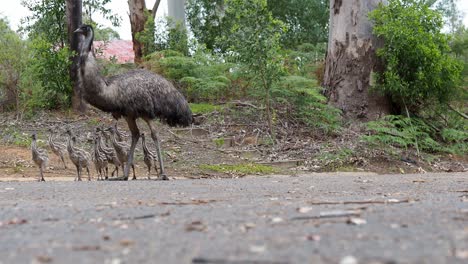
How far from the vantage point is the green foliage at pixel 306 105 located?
15.5m

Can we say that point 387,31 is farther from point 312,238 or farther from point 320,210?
point 312,238

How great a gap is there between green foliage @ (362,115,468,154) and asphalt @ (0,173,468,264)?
8.09 meters

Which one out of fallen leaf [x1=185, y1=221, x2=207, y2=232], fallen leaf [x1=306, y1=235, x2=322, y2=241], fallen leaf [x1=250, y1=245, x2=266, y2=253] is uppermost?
fallen leaf [x1=250, y1=245, x2=266, y2=253]

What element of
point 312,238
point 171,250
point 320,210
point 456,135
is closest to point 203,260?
point 171,250

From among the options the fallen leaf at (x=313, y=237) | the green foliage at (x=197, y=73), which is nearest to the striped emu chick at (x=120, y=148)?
the green foliage at (x=197, y=73)

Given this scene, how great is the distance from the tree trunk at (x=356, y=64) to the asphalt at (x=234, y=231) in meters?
10.3

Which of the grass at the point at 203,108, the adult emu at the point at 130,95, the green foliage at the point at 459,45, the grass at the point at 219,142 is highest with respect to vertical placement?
the green foliage at the point at 459,45

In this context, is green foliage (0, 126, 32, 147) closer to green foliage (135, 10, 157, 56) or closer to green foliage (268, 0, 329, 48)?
green foliage (135, 10, 157, 56)

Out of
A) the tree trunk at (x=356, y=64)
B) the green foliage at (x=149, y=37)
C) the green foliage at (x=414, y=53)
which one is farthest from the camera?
the green foliage at (x=149, y=37)

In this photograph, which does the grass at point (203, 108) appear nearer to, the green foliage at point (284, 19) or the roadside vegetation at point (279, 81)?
the roadside vegetation at point (279, 81)

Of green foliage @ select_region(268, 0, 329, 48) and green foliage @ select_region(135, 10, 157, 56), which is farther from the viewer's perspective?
green foliage @ select_region(268, 0, 329, 48)

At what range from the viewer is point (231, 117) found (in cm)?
1623

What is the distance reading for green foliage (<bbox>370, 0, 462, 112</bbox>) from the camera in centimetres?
1508

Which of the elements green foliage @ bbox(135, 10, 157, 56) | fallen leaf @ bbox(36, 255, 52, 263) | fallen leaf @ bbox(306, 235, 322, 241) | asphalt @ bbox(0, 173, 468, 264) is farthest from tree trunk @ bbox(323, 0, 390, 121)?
fallen leaf @ bbox(36, 255, 52, 263)
